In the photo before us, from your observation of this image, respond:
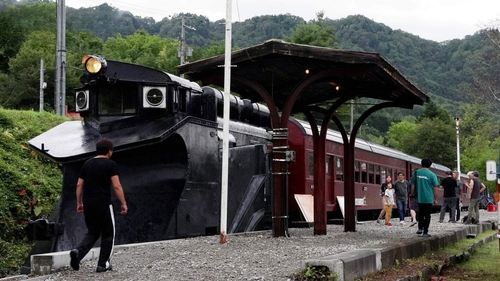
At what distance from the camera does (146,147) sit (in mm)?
12047

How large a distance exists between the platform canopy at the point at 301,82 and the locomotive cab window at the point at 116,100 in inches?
43.9

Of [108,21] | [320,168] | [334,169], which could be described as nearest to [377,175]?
[334,169]

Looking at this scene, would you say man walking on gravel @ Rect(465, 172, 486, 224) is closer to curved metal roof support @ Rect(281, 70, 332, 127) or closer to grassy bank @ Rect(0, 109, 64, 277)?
curved metal roof support @ Rect(281, 70, 332, 127)

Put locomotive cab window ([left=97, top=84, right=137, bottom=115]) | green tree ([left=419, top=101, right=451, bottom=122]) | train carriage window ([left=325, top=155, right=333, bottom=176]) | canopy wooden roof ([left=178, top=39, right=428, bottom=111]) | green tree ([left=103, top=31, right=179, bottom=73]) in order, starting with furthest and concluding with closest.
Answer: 1. green tree ([left=419, top=101, right=451, bottom=122])
2. green tree ([left=103, top=31, right=179, bottom=73])
3. train carriage window ([left=325, top=155, right=333, bottom=176])
4. locomotive cab window ([left=97, top=84, right=137, bottom=115])
5. canopy wooden roof ([left=178, top=39, right=428, bottom=111])

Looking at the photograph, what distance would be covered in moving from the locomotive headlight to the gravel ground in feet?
11.4

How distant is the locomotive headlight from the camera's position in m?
12.2

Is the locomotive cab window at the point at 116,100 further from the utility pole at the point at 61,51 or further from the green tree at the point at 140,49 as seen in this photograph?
the green tree at the point at 140,49

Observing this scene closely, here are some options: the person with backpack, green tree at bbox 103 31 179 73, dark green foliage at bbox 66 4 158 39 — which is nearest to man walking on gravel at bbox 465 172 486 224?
the person with backpack

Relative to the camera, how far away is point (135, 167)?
478 inches

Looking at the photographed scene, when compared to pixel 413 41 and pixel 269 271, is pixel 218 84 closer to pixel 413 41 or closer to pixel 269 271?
pixel 269 271

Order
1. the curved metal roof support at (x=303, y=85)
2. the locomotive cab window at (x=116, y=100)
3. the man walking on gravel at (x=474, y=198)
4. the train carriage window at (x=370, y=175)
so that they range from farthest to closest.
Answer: the train carriage window at (x=370, y=175)
the man walking on gravel at (x=474, y=198)
the locomotive cab window at (x=116, y=100)
the curved metal roof support at (x=303, y=85)

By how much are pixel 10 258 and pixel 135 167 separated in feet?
10.7

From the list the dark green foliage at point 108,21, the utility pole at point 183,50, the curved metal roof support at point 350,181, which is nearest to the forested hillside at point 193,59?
the dark green foliage at point 108,21

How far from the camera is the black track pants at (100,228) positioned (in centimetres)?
827
